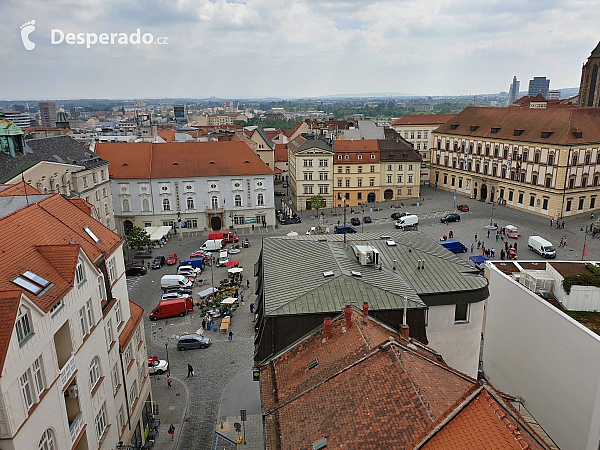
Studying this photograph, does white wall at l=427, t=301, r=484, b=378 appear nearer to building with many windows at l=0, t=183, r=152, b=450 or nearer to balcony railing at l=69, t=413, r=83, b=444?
building with many windows at l=0, t=183, r=152, b=450

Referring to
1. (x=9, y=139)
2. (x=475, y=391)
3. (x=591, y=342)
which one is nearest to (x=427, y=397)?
(x=475, y=391)

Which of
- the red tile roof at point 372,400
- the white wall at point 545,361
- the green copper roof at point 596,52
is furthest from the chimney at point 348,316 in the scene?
the green copper roof at point 596,52

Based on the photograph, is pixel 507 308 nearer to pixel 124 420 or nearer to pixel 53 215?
pixel 124 420

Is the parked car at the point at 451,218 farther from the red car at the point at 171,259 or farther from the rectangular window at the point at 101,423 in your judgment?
the rectangular window at the point at 101,423


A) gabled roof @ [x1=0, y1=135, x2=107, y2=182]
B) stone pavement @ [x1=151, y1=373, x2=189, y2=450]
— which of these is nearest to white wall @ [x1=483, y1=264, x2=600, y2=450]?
stone pavement @ [x1=151, y1=373, x2=189, y2=450]

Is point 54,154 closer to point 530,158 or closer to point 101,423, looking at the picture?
point 101,423

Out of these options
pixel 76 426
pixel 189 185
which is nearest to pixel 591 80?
pixel 189 185
